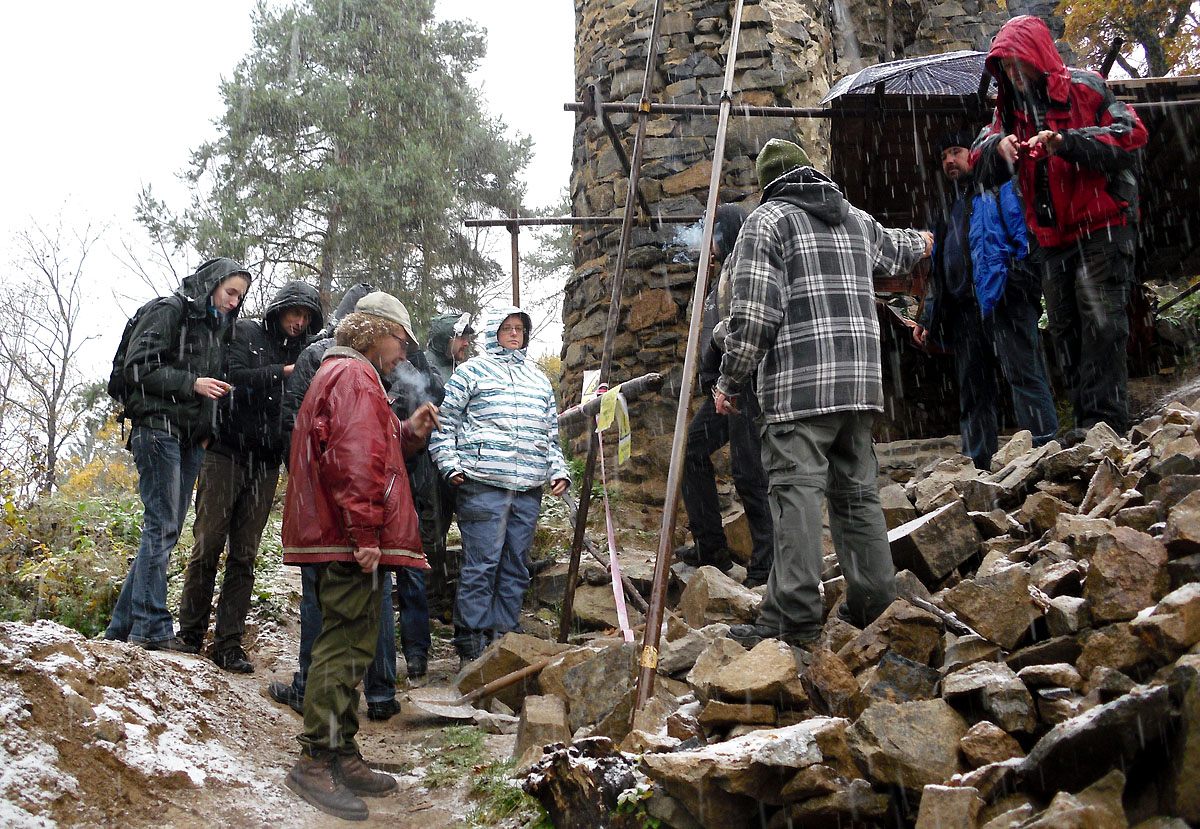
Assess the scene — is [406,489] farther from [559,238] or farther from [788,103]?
[559,238]

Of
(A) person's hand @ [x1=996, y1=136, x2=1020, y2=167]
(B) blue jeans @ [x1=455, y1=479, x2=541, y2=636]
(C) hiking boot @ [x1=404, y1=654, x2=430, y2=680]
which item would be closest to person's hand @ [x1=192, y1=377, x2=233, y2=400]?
(B) blue jeans @ [x1=455, y1=479, x2=541, y2=636]

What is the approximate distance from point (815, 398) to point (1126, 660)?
1469mm

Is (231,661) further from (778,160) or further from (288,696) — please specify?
(778,160)

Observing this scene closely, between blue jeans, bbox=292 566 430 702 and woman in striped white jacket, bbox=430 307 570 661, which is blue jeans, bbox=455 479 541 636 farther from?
blue jeans, bbox=292 566 430 702

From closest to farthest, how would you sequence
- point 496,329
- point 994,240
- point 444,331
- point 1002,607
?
1. point 1002,607
2. point 994,240
3. point 496,329
4. point 444,331

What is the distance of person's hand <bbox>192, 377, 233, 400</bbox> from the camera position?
184 inches

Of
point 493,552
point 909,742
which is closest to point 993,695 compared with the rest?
point 909,742

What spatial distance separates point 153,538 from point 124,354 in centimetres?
98

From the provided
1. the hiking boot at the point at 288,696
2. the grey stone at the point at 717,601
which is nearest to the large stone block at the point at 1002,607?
the grey stone at the point at 717,601

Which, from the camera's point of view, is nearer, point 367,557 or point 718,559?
point 367,557

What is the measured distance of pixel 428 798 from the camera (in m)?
3.58

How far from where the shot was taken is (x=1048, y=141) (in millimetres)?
4570

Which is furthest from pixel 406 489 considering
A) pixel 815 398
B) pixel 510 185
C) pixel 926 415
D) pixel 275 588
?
pixel 510 185

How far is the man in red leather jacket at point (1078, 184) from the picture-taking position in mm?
4617
